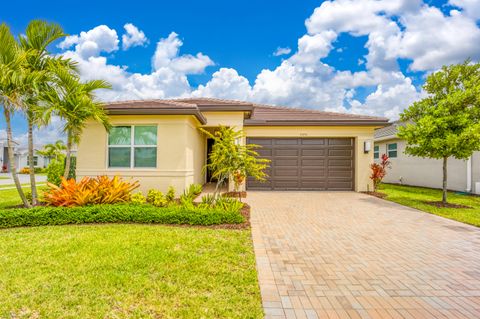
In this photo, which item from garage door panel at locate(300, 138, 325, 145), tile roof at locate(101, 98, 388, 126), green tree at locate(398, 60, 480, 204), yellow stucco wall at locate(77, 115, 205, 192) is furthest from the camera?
garage door panel at locate(300, 138, 325, 145)

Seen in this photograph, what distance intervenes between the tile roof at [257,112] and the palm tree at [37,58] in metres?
2.10

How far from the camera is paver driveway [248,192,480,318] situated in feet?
9.64

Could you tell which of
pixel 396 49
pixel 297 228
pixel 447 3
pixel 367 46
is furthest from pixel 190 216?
pixel 367 46

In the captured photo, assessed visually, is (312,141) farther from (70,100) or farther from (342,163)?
(70,100)

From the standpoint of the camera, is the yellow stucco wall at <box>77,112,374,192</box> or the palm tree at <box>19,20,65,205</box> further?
the yellow stucco wall at <box>77,112,374,192</box>

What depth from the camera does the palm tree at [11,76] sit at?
21.5ft

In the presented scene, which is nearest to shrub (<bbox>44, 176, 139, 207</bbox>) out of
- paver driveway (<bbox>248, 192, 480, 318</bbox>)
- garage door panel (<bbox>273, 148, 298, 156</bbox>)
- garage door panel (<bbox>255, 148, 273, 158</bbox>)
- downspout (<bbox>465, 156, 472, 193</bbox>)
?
paver driveway (<bbox>248, 192, 480, 318</bbox>)

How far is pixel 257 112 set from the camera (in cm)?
1509

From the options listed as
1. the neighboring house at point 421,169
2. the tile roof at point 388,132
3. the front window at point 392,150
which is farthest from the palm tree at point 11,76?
the front window at point 392,150

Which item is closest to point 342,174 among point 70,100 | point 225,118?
point 225,118

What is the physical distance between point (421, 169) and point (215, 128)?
1315 cm

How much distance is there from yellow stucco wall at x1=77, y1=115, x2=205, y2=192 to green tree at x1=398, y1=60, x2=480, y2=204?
8.77 m

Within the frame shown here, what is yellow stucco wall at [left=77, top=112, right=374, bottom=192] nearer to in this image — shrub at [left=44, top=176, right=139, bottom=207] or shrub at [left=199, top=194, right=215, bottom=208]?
shrub at [left=44, top=176, right=139, bottom=207]

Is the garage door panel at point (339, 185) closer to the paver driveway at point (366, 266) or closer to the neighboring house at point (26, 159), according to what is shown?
the paver driveway at point (366, 266)
